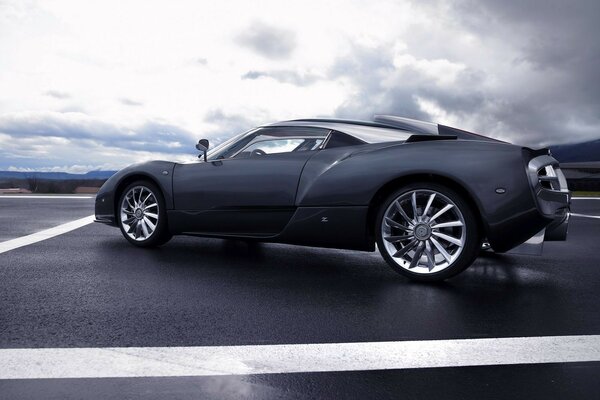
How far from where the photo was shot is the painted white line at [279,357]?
7.75ft

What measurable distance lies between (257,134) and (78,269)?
78.2 inches

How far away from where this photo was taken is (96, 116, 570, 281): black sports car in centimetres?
403

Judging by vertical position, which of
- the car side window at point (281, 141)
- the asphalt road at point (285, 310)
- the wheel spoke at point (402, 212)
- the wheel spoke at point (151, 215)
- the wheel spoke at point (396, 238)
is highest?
the car side window at point (281, 141)

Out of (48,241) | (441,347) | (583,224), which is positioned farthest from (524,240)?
(583,224)

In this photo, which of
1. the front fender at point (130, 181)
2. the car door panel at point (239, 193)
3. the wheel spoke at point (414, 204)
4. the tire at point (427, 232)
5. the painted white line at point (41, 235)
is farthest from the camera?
the painted white line at point (41, 235)

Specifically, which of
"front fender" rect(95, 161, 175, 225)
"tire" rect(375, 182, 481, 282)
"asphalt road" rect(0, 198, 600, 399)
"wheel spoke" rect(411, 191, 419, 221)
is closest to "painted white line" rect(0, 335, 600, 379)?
"asphalt road" rect(0, 198, 600, 399)

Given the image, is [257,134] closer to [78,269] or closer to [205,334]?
[78,269]

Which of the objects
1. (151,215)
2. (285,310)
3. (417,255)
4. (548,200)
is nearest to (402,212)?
(417,255)

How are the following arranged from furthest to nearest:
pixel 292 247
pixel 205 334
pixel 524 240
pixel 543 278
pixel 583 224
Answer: pixel 583 224
pixel 292 247
pixel 543 278
pixel 524 240
pixel 205 334

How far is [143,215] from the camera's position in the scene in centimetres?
586

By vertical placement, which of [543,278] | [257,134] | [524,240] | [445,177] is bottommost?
[543,278]

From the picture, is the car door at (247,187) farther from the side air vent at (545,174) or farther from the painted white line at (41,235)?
the painted white line at (41,235)

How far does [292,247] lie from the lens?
6.31 meters

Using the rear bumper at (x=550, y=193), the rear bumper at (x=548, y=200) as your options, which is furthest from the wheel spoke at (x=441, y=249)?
the rear bumper at (x=550, y=193)
